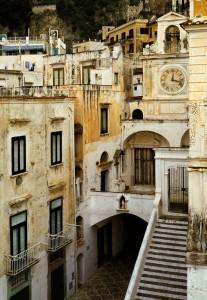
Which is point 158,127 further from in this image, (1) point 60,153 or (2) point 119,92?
(1) point 60,153

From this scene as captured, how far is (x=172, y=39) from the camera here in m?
31.3

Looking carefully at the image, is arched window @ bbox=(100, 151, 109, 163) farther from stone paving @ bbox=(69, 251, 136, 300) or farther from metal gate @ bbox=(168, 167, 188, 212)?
stone paving @ bbox=(69, 251, 136, 300)

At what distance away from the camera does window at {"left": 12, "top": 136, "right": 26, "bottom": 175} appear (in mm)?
19828

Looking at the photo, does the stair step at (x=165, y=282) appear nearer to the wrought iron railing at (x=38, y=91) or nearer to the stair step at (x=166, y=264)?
the stair step at (x=166, y=264)

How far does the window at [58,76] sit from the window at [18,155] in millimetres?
15354

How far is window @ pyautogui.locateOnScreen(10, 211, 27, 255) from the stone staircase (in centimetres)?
520

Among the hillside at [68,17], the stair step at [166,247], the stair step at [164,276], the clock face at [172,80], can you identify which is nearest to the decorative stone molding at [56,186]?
the stair step at [166,247]

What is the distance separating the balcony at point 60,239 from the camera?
22141mm

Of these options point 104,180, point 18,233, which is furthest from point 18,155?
point 104,180

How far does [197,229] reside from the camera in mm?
15984

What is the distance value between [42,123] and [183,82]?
12.1 meters

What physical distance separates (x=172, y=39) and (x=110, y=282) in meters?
15.8

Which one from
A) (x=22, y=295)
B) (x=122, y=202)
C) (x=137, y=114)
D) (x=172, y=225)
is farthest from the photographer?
(x=137, y=114)

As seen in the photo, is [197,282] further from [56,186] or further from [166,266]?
[56,186]
